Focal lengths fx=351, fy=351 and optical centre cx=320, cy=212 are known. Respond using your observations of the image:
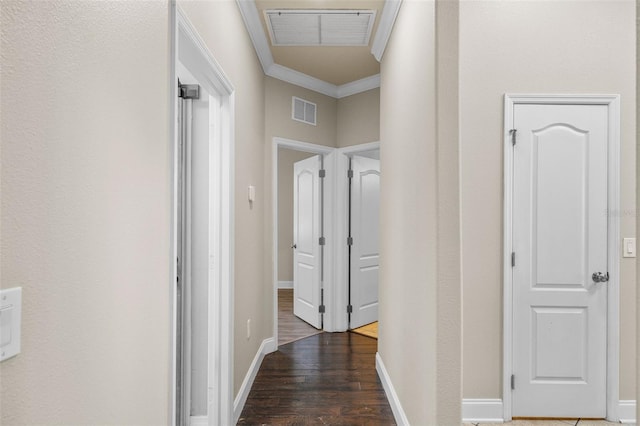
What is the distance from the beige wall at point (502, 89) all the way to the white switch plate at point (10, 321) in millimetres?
2259

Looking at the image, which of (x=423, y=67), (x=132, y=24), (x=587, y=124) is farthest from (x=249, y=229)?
(x=587, y=124)

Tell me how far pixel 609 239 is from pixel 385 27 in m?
2.14

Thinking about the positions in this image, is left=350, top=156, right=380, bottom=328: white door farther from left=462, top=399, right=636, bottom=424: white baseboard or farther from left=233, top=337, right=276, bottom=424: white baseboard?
left=462, top=399, right=636, bottom=424: white baseboard

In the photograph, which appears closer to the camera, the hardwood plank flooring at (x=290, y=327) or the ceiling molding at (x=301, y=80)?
the ceiling molding at (x=301, y=80)

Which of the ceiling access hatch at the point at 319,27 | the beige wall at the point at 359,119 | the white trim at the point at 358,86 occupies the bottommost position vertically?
the beige wall at the point at 359,119

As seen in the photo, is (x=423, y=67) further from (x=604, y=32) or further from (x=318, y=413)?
(x=318, y=413)

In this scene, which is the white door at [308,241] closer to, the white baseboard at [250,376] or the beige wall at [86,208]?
the white baseboard at [250,376]

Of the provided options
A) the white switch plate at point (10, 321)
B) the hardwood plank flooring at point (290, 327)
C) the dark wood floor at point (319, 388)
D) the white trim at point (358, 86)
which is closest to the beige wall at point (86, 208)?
the white switch plate at point (10, 321)

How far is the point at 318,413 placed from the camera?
235cm

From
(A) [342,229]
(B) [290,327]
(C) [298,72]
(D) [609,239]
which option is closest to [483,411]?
(D) [609,239]

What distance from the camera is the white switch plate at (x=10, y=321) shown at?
0.59 meters

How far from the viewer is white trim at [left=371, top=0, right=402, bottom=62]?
2.39m

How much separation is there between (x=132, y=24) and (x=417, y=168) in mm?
1390

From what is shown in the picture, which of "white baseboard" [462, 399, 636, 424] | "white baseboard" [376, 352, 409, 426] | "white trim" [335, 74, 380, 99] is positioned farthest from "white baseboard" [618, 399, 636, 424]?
"white trim" [335, 74, 380, 99]
